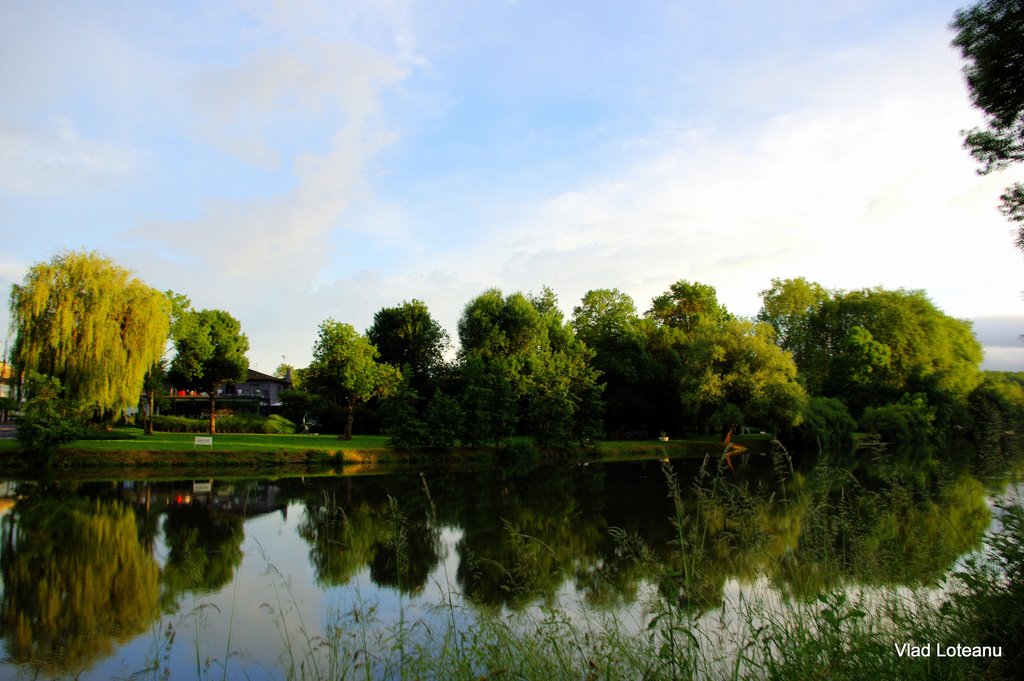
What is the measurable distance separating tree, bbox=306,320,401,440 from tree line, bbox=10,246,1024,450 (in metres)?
0.09

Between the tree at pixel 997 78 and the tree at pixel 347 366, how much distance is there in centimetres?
2974

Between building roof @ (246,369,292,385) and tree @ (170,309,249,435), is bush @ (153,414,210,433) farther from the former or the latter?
building roof @ (246,369,292,385)

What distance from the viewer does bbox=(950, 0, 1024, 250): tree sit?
20.4 ft

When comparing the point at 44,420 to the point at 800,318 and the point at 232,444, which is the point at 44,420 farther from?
the point at 800,318

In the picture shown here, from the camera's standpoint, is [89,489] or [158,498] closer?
[158,498]

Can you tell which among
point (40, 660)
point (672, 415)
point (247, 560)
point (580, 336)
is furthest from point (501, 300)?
point (40, 660)

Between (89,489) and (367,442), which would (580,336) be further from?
(89,489)

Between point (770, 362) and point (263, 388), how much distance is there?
52.7 m

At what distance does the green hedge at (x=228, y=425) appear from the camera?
39.3 metres

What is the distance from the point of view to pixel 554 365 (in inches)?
1524

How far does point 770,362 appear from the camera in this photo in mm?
38469

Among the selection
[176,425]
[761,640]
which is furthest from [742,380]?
[761,640]

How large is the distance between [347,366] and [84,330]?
454 inches

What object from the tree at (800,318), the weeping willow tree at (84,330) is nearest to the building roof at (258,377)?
the weeping willow tree at (84,330)
